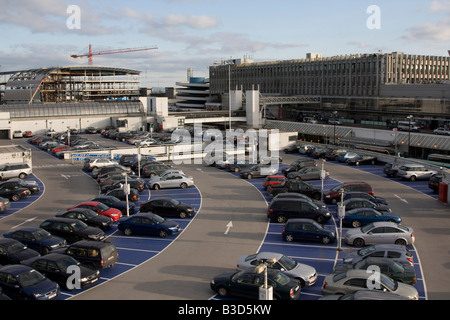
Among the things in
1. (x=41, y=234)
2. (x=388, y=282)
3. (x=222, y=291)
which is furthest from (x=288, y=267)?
(x=41, y=234)

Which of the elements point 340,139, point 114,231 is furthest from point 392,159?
point 114,231

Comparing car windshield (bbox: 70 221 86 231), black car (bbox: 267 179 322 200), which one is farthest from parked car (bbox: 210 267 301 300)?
black car (bbox: 267 179 322 200)

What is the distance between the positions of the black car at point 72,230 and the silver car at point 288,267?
694 centimetres

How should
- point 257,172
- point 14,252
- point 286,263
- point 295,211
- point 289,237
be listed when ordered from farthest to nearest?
point 257,172 → point 295,211 → point 289,237 → point 14,252 → point 286,263

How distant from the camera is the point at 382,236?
1820cm

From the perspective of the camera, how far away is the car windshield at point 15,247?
16041mm

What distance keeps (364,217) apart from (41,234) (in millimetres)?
14069

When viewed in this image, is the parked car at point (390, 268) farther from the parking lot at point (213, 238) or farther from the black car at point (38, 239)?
the black car at point (38, 239)

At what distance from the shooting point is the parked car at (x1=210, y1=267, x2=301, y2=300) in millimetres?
12867

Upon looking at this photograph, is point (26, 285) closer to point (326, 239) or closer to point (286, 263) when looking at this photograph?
point (286, 263)

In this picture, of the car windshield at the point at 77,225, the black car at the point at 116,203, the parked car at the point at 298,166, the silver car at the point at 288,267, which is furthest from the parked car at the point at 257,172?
the silver car at the point at 288,267

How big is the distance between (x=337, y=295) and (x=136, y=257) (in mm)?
8024

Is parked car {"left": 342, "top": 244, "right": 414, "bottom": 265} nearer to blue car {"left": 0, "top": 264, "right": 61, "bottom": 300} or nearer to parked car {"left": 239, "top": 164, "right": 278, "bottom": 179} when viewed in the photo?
blue car {"left": 0, "top": 264, "right": 61, "bottom": 300}
